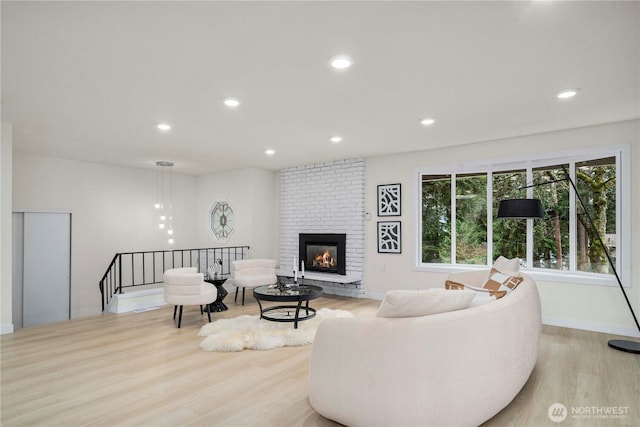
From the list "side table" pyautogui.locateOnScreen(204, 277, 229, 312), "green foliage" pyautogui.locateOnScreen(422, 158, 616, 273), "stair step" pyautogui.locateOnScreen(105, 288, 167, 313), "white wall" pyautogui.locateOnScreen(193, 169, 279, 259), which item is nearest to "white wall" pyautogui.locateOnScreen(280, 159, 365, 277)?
"white wall" pyautogui.locateOnScreen(193, 169, 279, 259)

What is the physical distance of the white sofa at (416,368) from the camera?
198 cm

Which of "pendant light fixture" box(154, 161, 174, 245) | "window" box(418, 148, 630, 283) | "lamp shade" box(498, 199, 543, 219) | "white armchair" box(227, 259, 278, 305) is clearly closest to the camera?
"lamp shade" box(498, 199, 543, 219)

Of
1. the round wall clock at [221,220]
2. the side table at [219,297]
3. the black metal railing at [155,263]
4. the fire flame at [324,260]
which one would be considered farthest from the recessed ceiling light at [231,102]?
the round wall clock at [221,220]

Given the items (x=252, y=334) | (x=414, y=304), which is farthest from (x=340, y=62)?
(x=252, y=334)

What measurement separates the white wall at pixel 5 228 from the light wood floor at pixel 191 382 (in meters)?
0.29

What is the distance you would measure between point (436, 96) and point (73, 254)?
6723 mm

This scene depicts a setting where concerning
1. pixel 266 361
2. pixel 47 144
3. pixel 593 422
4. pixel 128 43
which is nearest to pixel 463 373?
pixel 593 422

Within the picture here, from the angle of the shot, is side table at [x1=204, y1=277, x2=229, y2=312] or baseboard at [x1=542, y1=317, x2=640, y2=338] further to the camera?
side table at [x1=204, y1=277, x2=229, y2=312]

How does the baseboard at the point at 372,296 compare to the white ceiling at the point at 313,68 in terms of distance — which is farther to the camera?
the baseboard at the point at 372,296

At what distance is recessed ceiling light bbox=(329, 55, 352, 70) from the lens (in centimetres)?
262

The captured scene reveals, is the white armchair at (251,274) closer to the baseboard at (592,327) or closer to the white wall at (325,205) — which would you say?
the white wall at (325,205)

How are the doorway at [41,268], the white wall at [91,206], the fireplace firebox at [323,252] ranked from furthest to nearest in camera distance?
the fireplace firebox at [323,252] < the white wall at [91,206] < the doorway at [41,268]

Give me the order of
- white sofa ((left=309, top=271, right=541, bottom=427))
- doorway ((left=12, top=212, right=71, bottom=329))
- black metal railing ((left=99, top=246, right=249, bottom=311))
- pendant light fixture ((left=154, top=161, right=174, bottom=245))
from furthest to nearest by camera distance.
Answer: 1. pendant light fixture ((left=154, top=161, right=174, bottom=245))
2. black metal railing ((left=99, top=246, right=249, bottom=311))
3. doorway ((left=12, top=212, right=71, bottom=329))
4. white sofa ((left=309, top=271, right=541, bottom=427))

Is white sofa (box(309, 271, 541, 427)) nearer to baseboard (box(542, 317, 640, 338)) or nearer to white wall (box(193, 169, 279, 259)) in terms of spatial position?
baseboard (box(542, 317, 640, 338))
